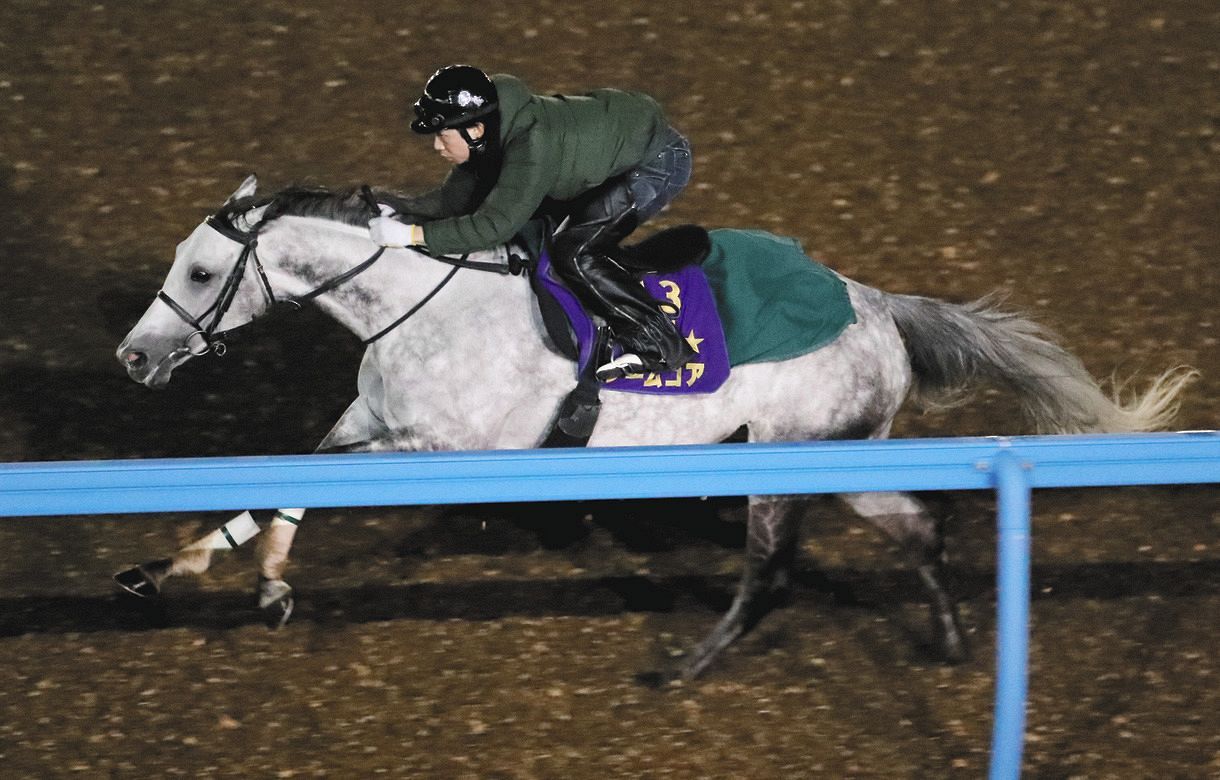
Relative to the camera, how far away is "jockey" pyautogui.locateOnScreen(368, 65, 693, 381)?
4461 mm

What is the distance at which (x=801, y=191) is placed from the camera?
304 inches

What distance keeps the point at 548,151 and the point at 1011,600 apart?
1951 millimetres

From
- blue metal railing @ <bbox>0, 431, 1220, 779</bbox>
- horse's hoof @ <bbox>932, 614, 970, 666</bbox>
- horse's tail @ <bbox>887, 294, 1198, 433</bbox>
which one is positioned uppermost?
horse's tail @ <bbox>887, 294, 1198, 433</bbox>

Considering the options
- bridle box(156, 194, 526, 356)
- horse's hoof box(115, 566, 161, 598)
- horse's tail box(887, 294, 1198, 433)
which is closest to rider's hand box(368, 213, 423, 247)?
bridle box(156, 194, 526, 356)

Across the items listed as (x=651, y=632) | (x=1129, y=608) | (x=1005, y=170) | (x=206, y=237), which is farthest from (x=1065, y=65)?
(x=206, y=237)

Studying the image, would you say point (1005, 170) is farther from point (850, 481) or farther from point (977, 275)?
point (850, 481)

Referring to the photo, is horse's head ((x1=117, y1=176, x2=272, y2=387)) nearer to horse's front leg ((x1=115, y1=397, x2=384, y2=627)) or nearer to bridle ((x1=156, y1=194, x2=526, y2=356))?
bridle ((x1=156, y1=194, x2=526, y2=356))

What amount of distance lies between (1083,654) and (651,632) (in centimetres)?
154

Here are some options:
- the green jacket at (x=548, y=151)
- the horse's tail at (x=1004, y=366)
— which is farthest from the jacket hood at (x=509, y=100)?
the horse's tail at (x=1004, y=366)

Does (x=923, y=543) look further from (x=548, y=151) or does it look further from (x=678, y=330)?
(x=548, y=151)

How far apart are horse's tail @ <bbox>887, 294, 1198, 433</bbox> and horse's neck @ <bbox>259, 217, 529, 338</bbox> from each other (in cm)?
142

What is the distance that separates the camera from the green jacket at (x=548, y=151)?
4477 millimetres

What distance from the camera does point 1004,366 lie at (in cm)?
524

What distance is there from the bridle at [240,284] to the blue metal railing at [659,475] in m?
1.27
